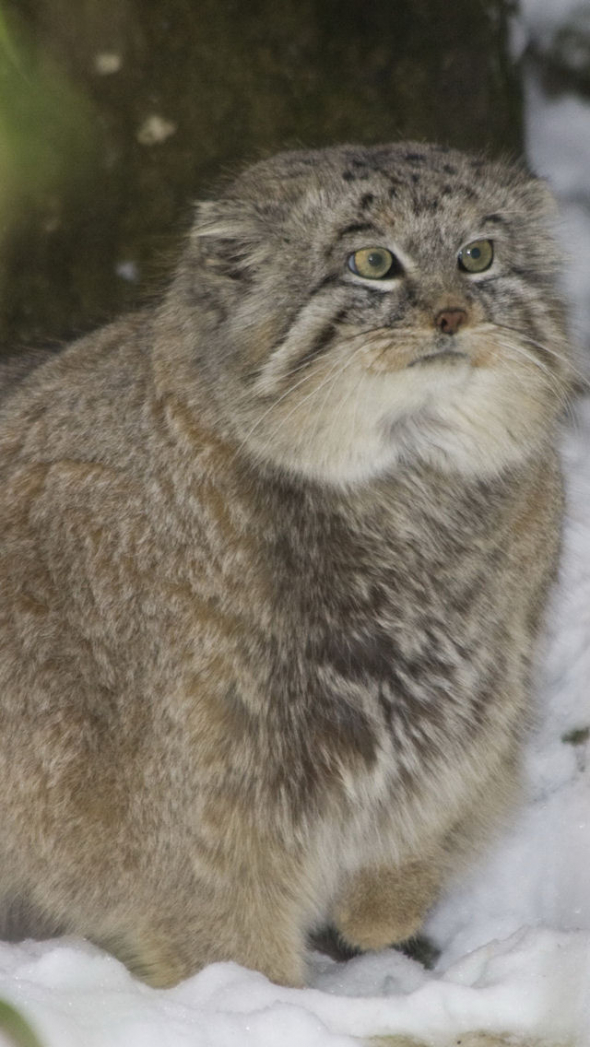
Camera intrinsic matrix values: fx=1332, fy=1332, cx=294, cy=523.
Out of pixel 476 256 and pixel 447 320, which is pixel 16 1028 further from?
pixel 476 256

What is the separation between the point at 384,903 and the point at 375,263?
1643 mm

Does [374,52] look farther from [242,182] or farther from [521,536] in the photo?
[521,536]

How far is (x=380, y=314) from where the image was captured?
274 cm

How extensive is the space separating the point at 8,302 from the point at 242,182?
3.98 feet

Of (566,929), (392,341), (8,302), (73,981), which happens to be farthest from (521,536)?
(8,302)

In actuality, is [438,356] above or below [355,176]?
below

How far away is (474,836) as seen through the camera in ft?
11.5

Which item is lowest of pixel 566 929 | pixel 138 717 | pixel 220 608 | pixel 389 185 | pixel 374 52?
pixel 566 929

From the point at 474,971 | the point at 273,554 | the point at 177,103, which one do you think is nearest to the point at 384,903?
the point at 474,971

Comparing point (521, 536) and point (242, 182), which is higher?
point (242, 182)

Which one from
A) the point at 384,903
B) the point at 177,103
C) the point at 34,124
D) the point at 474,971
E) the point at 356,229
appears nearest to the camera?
the point at 356,229

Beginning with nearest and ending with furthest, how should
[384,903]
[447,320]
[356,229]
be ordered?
[447,320] < [356,229] < [384,903]

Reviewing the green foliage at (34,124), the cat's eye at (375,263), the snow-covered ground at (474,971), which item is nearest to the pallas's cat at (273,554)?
the cat's eye at (375,263)

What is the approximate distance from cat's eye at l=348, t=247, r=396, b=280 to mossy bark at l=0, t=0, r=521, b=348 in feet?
3.39
